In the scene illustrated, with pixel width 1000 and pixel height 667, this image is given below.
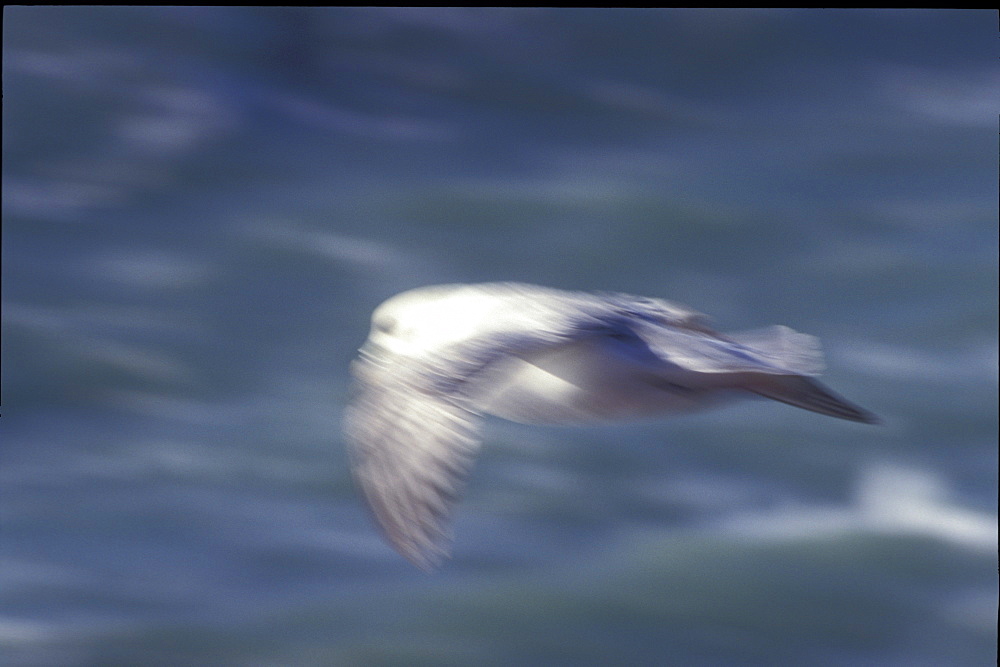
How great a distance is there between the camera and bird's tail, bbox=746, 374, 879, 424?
1.45 m

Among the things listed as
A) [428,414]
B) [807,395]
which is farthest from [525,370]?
[807,395]

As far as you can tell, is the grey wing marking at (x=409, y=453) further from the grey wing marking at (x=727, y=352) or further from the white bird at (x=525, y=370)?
the grey wing marking at (x=727, y=352)

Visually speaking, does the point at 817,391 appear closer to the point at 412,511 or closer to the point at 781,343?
the point at 781,343

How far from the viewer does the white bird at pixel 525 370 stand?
1.19m

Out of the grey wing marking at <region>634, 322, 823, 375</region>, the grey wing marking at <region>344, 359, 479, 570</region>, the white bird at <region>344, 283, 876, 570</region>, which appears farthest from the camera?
the grey wing marking at <region>634, 322, 823, 375</region>

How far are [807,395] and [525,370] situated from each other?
0.42 metres

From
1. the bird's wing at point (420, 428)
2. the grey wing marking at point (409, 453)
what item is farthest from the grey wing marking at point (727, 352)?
the grey wing marking at point (409, 453)

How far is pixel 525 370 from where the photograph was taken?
1.40m

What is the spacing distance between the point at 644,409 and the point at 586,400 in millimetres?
83

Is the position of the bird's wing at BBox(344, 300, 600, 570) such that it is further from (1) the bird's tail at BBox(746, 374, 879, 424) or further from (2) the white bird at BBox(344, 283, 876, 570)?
(1) the bird's tail at BBox(746, 374, 879, 424)

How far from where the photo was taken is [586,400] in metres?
1.40

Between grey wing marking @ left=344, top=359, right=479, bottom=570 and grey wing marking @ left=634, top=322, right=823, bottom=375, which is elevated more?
grey wing marking @ left=634, top=322, right=823, bottom=375

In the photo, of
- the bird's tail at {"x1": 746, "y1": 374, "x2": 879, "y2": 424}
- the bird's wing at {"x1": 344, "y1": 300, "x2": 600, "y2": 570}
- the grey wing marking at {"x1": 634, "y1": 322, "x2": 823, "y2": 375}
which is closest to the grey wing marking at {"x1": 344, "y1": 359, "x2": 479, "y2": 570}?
the bird's wing at {"x1": 344, "y1": 300, "x2": 600, "y2": 570}

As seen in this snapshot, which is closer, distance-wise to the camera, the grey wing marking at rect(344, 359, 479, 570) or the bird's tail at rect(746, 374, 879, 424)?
the grey wing marking at rect(344, 359, 479, 570)
